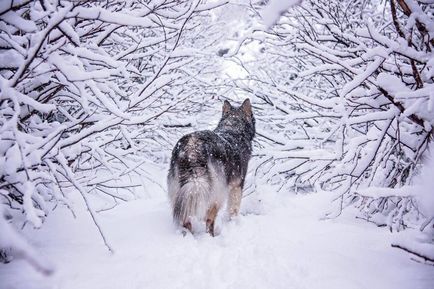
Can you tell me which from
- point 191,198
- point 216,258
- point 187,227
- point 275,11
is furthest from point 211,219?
point 275,11

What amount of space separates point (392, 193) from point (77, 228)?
2679 mm

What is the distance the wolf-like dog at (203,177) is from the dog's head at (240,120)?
0.80 m

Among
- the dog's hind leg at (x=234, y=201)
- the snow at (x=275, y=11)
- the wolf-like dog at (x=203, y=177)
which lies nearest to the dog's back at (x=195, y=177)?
the wolf-like dog at (x=203, y=177)

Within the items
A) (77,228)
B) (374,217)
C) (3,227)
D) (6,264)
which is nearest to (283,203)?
(374,217)

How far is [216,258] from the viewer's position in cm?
275

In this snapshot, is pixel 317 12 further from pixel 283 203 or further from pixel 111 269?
pixel 111 269

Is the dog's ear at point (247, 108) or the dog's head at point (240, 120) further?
the dog's ear at point (247, 108)

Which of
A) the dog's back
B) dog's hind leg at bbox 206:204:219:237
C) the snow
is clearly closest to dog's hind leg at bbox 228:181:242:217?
the dog's back

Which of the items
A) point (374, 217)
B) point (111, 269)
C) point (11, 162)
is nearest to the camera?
point (11, 162)

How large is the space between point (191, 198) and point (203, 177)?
0.28m

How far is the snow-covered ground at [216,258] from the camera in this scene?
1982 mm

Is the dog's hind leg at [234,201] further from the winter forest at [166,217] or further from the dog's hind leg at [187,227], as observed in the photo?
the dog's hind leg at [187,227]

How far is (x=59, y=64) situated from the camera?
5.62 feet

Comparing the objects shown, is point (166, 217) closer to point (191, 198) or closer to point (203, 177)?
point (191, 198)
